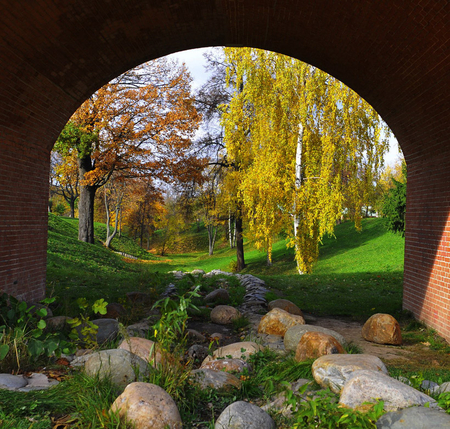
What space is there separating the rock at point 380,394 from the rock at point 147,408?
4.45ft

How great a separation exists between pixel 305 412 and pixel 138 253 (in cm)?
2935

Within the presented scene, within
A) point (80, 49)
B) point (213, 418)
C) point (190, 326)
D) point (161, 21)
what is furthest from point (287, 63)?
point (213, 418)

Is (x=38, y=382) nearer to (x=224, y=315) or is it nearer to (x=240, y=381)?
(x=240, y=381)

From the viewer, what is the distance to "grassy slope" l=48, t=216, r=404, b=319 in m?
9.12

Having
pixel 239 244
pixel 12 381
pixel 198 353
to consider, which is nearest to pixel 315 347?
pixel 198 353

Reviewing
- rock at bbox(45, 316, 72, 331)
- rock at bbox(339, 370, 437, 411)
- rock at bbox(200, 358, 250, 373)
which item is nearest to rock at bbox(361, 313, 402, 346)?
rock at bbox(200, 358, 250, 373)

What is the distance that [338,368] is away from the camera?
12.1 feet

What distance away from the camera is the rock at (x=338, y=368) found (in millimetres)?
3600

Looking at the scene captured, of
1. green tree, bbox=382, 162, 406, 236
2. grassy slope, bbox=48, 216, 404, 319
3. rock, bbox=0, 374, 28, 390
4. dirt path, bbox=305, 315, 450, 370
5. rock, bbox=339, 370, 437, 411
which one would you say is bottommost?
dirt path, bbox=305, 315, 450, 370

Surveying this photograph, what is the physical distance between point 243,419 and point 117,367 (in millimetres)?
1249

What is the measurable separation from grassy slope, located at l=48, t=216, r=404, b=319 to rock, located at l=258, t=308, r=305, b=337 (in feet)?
8.19

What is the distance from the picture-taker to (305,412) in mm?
2934

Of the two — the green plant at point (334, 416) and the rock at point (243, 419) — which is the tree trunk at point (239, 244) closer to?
the rock at point (243, 419)

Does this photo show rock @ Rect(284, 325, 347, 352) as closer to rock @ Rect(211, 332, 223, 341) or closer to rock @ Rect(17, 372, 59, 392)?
rock @ Rect(211, 332, 223, 341)
